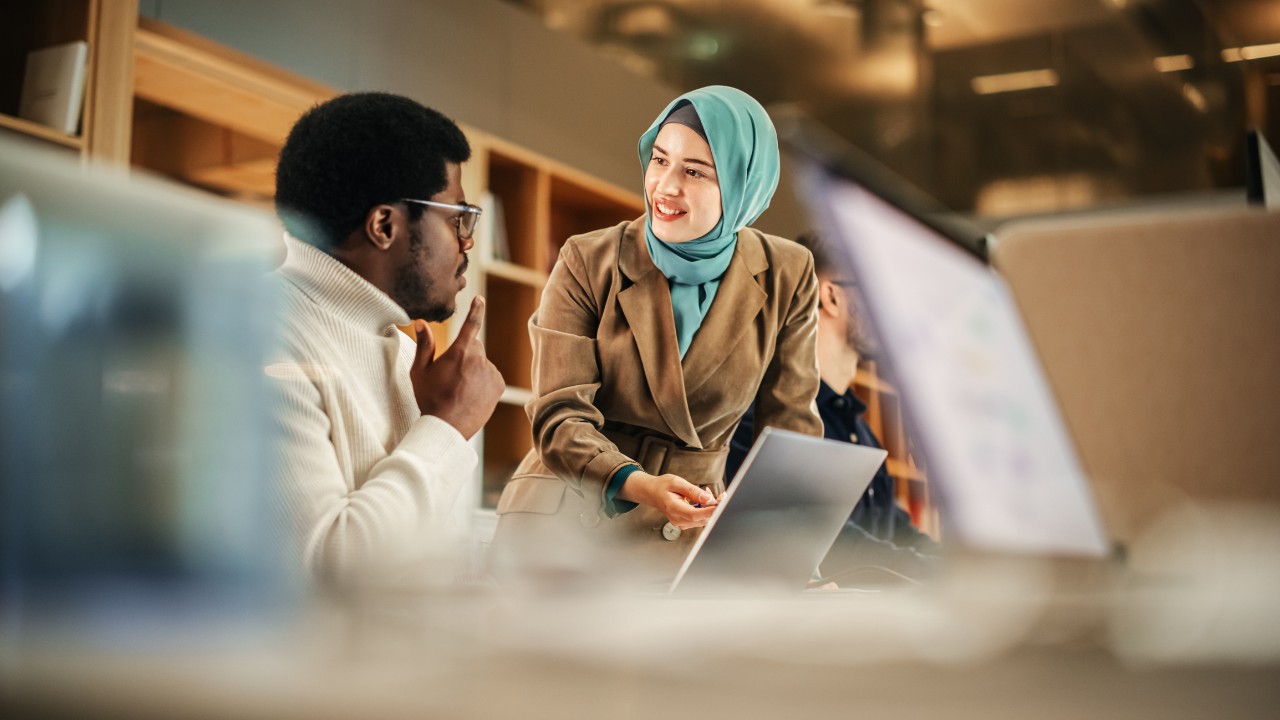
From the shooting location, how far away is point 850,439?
1495 mm

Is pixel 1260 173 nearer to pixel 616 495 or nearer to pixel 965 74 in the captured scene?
pixel 616 495

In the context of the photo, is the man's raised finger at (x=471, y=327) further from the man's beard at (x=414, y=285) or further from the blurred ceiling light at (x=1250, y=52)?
the blurred ceiling light at (x=1250, y=52)

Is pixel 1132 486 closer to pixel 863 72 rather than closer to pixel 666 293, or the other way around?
pixel 666 293

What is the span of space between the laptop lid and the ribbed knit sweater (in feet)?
1.65

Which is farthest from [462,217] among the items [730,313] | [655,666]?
[655,666]

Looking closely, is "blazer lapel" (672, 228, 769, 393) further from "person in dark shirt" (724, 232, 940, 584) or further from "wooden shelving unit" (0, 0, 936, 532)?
"wooden shelving unit" (0, 0, 936, 532)

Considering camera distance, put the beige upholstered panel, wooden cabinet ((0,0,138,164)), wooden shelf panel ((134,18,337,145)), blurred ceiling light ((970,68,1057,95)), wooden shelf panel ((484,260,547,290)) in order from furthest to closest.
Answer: blurred ceiling light ((970,68,1057,95)) → wooden shelf panel ((134,18,337,145)) → wooden cabinet ((0,0,138,164)) → wooden shelf panel ((484,260,547,290)) → the beige upholstered panel

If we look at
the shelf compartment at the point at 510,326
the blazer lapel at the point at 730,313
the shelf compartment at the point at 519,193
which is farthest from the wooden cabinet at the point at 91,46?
the blazer lapel at the point at 730,313

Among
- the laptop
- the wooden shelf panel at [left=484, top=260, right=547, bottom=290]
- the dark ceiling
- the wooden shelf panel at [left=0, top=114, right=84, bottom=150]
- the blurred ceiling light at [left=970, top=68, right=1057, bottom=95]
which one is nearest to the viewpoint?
the laptop

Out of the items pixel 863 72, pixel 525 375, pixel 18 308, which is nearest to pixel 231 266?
pixel 18 308

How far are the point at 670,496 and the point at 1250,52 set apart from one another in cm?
453

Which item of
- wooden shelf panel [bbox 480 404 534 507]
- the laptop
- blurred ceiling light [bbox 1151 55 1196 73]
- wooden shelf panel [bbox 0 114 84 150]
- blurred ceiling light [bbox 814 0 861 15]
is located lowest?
wooden shelf panel [bbox 480 404 534 507]

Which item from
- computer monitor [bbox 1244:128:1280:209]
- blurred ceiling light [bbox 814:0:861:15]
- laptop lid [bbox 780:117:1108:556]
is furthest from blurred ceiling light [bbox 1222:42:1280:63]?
laptop lid [bbox 780:117:1108:556]

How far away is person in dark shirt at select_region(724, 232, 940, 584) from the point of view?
125 centimetres
